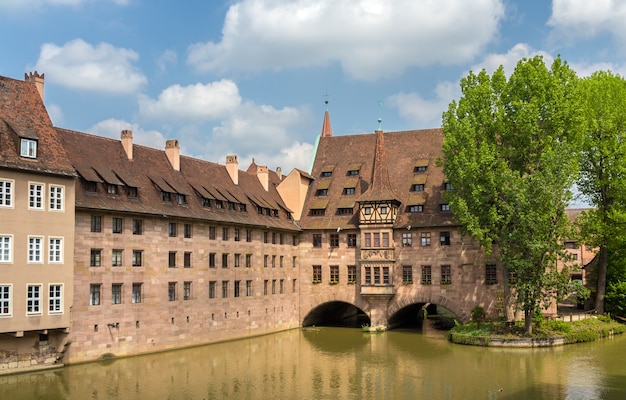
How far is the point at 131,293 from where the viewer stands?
129ft

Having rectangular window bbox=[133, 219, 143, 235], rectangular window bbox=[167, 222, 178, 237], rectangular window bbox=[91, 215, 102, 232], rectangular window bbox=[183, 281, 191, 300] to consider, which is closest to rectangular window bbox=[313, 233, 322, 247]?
rectangular window bbox=[183, 281, 191, 300]

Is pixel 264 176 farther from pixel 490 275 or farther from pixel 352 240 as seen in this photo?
pixel 490 275

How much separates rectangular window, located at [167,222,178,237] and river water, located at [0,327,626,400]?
295 inches

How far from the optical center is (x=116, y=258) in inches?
1531

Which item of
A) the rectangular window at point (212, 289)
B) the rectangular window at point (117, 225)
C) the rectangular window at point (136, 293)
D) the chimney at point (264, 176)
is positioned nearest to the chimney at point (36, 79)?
the rectangular window at point (117, 225)

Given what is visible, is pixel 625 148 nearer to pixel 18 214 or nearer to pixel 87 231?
pixel 87 231

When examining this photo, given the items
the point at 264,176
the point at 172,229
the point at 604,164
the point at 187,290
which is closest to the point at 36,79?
the point at 172,229

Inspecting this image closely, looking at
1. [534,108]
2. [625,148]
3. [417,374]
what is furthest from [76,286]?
[625,148]

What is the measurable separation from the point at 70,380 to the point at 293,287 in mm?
25974

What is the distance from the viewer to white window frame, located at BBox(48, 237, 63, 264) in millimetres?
34406

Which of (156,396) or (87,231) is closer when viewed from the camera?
(156,396)

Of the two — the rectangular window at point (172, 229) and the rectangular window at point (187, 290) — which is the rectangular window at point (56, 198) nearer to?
the rectangular window at point (172, 229)

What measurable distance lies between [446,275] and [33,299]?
99.0ft

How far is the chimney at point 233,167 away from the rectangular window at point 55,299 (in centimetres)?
2084
